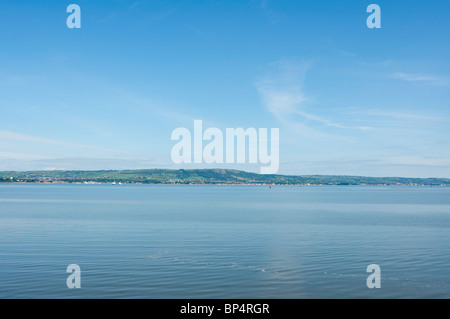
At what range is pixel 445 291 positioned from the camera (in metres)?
20.0

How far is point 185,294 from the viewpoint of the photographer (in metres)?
19.4

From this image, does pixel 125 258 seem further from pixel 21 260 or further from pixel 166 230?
pixel 166 230

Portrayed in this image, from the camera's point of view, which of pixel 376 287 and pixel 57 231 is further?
pixel 57 231

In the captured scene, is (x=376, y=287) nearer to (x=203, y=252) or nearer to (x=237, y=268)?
(x=237, y=268)

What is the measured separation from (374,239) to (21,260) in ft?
102

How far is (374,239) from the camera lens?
38562mm

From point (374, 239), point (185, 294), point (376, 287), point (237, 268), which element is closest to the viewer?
point (185, 294)
